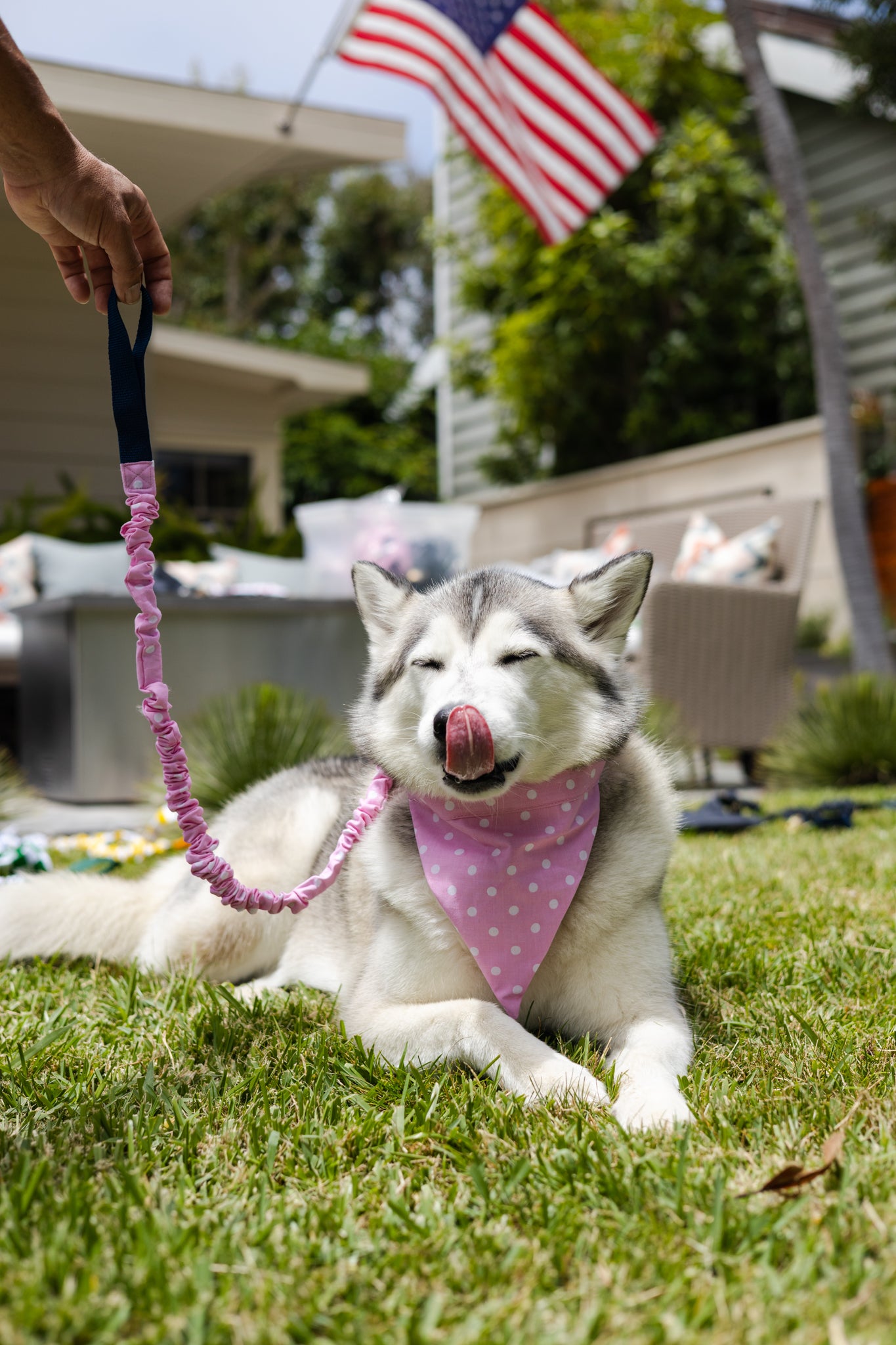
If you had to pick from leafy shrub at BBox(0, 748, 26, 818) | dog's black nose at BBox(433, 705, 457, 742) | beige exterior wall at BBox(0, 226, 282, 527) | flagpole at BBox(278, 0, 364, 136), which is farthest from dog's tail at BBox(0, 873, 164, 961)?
beige exterior wall at BBox(0, 226, 282, 527)

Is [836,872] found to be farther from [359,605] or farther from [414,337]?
[414,337]

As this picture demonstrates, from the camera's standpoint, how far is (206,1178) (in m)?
1.44

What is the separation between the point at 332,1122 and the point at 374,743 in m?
0.71

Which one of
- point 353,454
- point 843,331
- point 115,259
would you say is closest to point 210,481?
point 843,331

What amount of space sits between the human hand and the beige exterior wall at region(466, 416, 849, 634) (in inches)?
226

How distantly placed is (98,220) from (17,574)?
20.5ft

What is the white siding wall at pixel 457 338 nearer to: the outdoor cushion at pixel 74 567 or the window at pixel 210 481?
the window at pixel 210 481

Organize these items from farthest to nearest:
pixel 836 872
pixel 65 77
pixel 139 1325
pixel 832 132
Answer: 1. pixel 832 132
2. pixel 65 77
3. pixel 836 872
4. pixel 139 1325

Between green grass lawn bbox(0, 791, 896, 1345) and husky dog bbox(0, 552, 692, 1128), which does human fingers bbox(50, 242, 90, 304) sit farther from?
green grass lawn bbox(0, 791, 896, 1345)

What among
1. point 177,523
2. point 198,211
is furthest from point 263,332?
point 177,523

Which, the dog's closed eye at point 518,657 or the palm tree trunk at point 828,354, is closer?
the dog's closed eye at point 518,657

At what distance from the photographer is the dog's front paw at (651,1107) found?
5.09 feet

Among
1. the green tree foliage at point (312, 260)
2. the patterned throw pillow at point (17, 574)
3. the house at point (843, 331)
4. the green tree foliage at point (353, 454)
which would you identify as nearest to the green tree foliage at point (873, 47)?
the house at point (843, 331)

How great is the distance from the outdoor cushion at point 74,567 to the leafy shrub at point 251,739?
2832 mm
